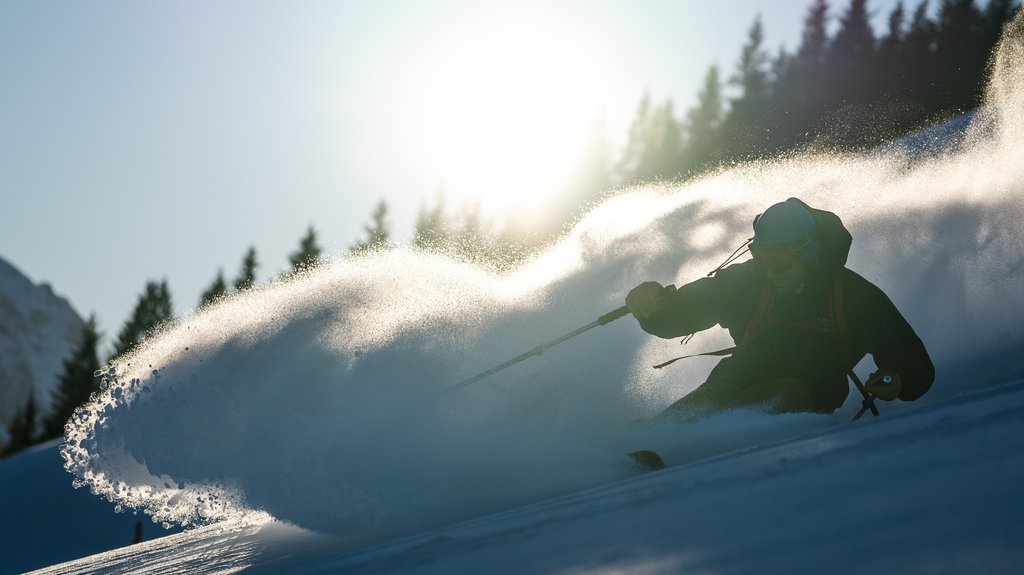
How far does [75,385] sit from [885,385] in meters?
51.0

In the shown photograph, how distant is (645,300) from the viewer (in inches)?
235

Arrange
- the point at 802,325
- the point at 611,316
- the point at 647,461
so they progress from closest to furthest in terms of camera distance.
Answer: the point at 647,461 → the point at 802,325 → the point at 611,316

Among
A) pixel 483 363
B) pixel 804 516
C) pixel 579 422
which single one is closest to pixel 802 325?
pixel 579 422

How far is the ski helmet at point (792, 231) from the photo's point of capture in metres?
5.29

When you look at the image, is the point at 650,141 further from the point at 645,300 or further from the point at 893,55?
the point at 645,300

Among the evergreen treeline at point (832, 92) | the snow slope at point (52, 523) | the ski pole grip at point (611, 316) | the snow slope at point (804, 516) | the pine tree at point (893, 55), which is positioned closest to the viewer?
the snow slope at point (804, 516)

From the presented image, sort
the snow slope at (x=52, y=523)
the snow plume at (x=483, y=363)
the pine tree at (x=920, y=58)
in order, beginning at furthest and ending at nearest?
the pine tree at (x=920, y=58), the snow slope at (x=52, y=523), the snow plume at (x=483, y=363)

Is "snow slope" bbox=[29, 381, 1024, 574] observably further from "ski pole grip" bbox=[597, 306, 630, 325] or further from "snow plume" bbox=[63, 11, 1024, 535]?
"ski pole grip" bbox=[597, 306, 630, 325]

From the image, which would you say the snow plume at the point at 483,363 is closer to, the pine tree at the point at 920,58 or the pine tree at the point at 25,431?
the pine tree at the point at 920,58

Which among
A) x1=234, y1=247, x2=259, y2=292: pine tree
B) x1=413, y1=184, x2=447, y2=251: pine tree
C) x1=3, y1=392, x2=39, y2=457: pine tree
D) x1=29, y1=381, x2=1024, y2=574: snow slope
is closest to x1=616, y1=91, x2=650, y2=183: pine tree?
x1=413, y1=184, x2=447, y2=251: pine tree

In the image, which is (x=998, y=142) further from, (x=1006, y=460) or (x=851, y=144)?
(x=851, y=144)

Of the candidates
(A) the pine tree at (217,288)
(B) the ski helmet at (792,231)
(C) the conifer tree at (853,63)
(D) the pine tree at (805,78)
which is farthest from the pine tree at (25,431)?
(B) the ski helmet at (792,231)

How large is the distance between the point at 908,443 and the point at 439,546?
167 cm

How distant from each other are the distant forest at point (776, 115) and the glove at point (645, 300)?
44.2ft
